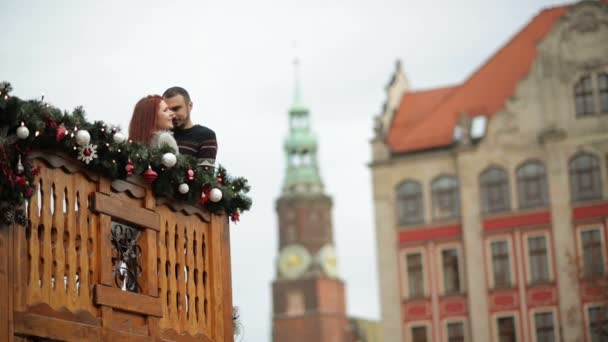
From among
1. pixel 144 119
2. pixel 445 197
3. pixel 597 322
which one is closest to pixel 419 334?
pixel 445 197

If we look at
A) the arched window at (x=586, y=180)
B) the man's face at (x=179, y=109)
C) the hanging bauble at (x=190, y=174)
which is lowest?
the hanging bauble at (x=190, y=174)

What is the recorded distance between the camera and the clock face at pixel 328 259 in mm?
131125

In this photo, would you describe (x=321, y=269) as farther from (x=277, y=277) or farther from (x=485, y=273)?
(x=485, y=273)

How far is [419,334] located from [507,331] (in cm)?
348

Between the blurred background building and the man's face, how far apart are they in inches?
4351

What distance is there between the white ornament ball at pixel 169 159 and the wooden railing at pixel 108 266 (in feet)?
0.78

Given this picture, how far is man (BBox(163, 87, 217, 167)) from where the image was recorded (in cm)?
1125

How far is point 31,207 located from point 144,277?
4.69 ft

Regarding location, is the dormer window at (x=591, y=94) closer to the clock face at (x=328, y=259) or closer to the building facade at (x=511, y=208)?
the building facade at (x=511, y=208)

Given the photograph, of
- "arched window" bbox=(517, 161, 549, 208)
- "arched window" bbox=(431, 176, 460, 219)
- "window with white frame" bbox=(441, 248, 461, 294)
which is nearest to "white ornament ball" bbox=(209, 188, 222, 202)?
"arched window" bbox=(517, 161, 549, 208)

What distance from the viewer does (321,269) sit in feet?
427

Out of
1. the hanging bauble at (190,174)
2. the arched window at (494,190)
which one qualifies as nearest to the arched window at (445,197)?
the arched window at (494,190)

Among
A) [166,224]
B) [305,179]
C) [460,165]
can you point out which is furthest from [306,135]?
[166,224]

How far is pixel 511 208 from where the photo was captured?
180 feet
